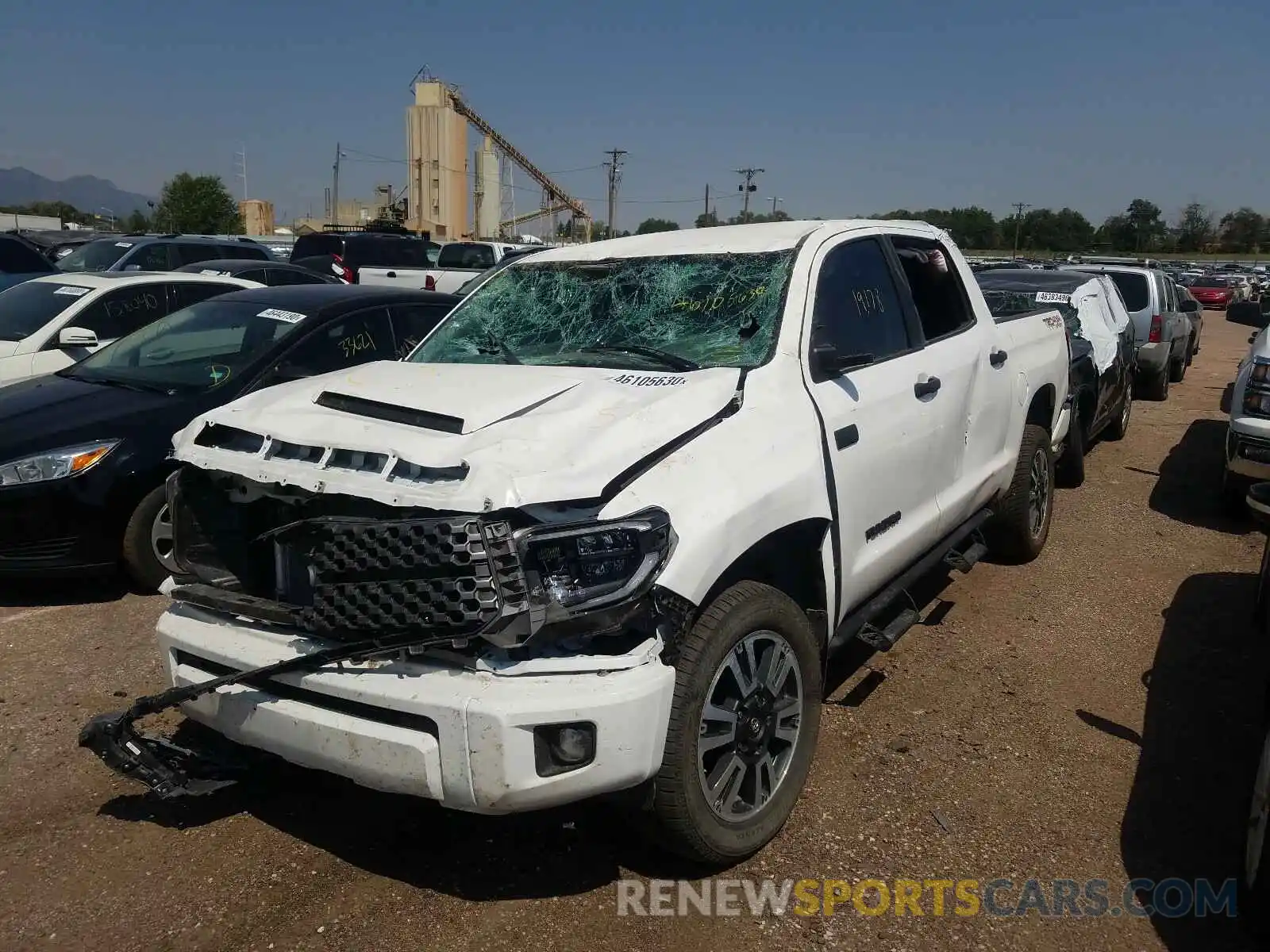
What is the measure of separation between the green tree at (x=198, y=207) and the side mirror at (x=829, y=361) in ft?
238

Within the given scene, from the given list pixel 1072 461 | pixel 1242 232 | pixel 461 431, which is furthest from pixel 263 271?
pixel 1242 232

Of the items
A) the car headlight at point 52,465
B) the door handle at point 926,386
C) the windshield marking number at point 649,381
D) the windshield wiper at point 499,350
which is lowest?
the car headlight at point 52,465

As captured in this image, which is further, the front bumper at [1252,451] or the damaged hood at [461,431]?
the front bumper at [1252,451]

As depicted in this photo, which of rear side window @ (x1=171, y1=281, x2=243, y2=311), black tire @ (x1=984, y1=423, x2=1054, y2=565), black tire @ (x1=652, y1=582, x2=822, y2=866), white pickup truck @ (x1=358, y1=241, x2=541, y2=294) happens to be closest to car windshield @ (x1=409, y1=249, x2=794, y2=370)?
black tire @ (x1=652, y1=582, x2=822, y2=866)

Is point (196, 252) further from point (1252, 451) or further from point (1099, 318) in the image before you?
point (1252, 451)

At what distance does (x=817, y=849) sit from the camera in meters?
3.12

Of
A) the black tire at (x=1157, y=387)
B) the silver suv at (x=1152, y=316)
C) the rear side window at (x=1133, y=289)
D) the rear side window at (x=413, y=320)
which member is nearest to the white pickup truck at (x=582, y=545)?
the rear side window at (x=413, y=320)

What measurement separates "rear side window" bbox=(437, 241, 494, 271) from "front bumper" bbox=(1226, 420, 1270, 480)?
16.8 metres

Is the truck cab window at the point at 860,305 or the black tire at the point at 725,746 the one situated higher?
the truck cab window at the point at 860,305

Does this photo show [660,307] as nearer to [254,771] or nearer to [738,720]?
[738,720]

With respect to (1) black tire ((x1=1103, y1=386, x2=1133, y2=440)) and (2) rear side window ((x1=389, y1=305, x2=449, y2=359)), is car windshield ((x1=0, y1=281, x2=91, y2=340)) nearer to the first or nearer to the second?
(2) rear side window ((x1=389, y1=305, x2=449, y2=359))

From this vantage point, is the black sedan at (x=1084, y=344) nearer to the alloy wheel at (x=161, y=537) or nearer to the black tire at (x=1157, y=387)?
the black tire at (x=1157, y=387)

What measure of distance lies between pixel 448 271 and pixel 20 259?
22.6ft

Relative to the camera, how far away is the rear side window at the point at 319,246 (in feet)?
64.5
